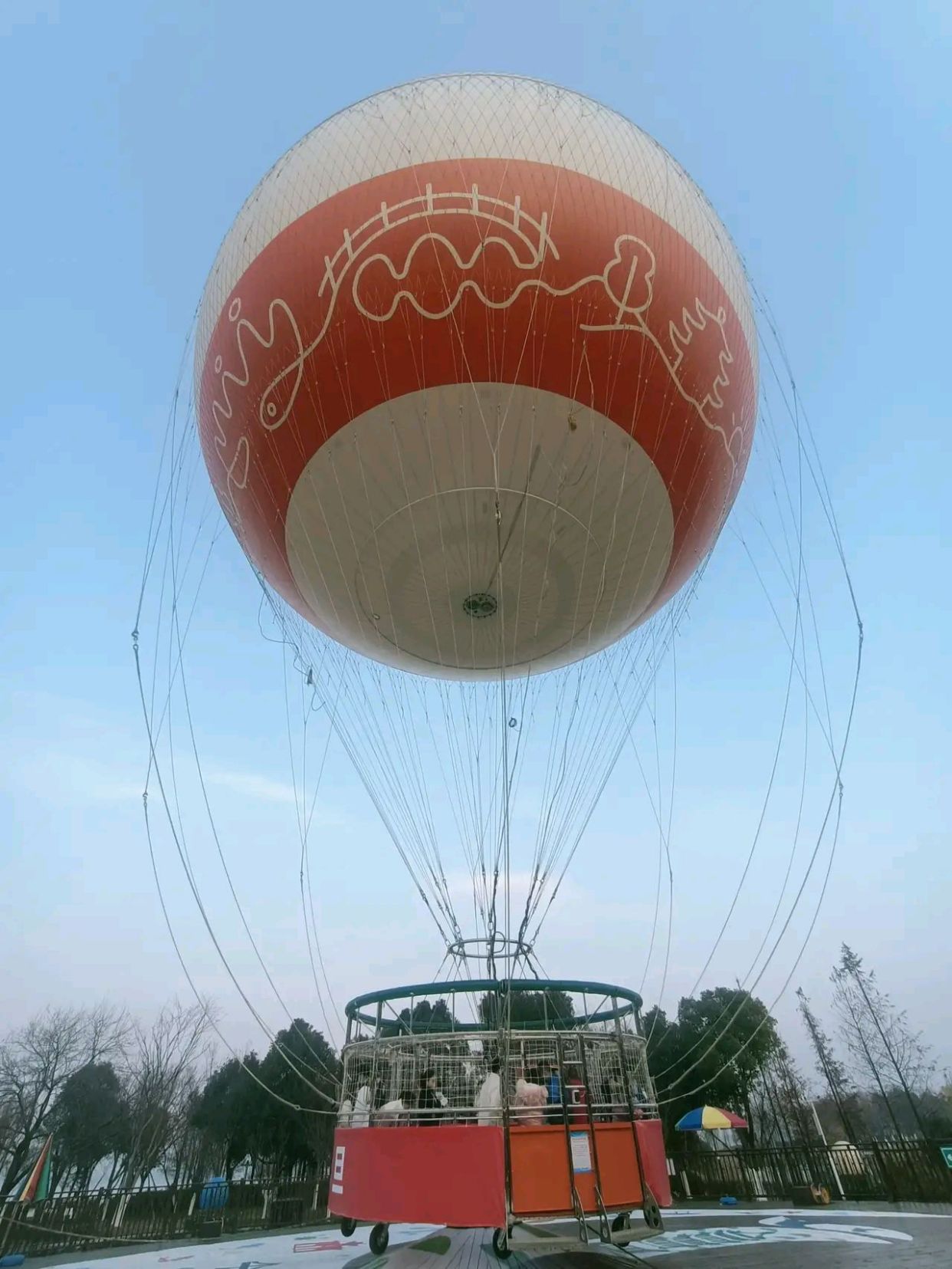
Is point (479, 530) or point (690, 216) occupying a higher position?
point (690, 216)

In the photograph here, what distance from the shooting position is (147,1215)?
51.1 feet

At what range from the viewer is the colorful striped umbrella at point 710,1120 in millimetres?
17109

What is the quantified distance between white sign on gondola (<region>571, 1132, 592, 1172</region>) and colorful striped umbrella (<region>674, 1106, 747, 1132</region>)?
13439 mm

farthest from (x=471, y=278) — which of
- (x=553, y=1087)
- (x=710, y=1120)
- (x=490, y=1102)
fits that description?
(x=710, y=1120)

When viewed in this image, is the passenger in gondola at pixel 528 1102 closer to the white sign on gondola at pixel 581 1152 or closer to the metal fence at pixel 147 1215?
the white sign on gondola at pixel 581 1152

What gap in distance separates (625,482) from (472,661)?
4391 mm

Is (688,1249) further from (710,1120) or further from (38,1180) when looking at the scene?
(38,1180)

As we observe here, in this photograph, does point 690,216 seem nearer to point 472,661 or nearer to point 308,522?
point 308,522

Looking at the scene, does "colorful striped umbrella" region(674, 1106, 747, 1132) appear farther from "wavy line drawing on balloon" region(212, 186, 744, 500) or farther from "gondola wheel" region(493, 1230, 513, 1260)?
"wavy line drawing on balloon" region(212, 186, 744, 500)

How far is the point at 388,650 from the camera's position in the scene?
12.0 meters

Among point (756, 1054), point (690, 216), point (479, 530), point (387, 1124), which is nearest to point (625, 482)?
point (479, 530)

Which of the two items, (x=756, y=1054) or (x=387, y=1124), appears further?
(x=756, y=1054)

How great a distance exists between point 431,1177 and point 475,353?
8099mm

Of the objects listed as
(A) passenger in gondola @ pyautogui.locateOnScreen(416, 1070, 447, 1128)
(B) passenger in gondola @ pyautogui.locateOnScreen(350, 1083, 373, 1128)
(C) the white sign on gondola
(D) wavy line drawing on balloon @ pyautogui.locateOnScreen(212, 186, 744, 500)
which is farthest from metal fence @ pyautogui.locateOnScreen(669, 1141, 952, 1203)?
(D) wavy line drawing on balloon @ pyautogui.locateOnScreen(212, 186, 744, 500)
